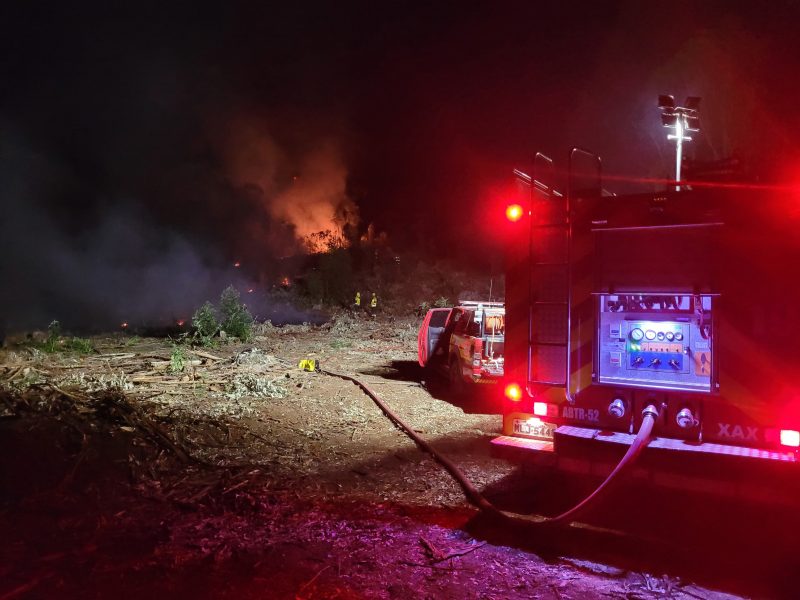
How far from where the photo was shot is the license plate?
507 cm

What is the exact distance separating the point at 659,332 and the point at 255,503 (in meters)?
3.94

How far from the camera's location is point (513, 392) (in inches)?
205

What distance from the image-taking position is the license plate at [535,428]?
16.6ft

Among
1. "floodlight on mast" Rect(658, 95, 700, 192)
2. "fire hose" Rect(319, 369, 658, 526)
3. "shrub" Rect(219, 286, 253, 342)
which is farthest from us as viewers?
"shrub" Rect(219, 286, 253, 342)

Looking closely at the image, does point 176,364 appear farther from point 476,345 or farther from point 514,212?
point 514,212

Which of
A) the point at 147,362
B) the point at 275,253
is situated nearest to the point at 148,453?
the point at 147,362

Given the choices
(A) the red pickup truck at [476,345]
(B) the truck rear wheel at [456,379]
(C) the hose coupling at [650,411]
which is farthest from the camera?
(B) the truck rear wheel at [456,379]

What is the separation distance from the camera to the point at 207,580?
12.6 ft

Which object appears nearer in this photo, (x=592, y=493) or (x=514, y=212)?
(x=592, y=493)

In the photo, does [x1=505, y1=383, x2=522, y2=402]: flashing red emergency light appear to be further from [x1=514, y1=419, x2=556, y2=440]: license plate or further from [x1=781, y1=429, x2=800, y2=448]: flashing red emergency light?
[x1=781, y1=429, x2=800, y2=448]: flashing red emergency light

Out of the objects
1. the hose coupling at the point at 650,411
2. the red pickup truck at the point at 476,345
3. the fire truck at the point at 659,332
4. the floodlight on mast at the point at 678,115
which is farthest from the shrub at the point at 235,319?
the hose coupling at the point at 650,411

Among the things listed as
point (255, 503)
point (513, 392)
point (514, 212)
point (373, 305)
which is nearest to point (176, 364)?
point (255, 503)

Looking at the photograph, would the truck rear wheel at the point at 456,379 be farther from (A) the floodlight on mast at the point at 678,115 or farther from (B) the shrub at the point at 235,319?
(B) the shrub at the point at 235,319

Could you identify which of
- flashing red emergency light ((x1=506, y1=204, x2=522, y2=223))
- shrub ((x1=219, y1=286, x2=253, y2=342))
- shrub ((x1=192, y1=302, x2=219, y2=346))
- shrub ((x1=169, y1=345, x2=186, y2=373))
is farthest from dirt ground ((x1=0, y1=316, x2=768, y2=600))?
shrub ((x1=219, y1=286, x2=253, y2=342))
